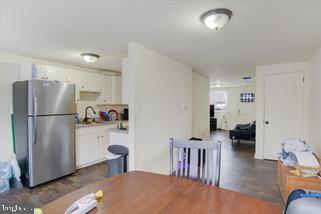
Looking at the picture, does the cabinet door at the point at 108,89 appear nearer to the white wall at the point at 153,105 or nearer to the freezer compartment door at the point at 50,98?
the freezer compartment door at the point at 50,98

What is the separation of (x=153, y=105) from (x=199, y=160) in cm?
159

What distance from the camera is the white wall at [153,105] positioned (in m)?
2.62

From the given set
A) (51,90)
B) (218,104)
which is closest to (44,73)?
(51,90)

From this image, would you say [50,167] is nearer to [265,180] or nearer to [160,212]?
[160,212]

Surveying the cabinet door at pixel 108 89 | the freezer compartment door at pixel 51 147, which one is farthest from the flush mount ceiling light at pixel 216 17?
the cabinet door at pixel 108 89

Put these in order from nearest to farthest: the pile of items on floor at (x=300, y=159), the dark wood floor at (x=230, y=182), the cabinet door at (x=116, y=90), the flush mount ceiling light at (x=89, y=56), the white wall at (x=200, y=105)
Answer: the pile of items on floor at (x=300, y=159), the dark wood floor at (x=230, y=182), the flush mount ceiling light at (x=89, y=56), the cabinet door at (x=116, y=90), the white wall at (x=200, y=105)

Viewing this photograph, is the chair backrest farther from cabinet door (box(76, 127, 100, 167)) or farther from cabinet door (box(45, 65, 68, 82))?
cabinet door (box(45, 65, 68, 82))

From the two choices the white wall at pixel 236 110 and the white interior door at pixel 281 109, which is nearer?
the white interior door at pixel 281 109

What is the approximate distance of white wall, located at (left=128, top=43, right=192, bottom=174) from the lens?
8.58ft

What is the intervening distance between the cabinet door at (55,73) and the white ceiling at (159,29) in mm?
278

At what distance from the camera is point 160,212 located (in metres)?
1.00

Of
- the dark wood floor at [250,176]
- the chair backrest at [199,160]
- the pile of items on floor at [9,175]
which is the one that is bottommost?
the dark wood floor at [250,176]

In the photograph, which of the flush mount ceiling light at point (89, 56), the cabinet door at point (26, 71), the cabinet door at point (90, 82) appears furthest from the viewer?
the cabinet door at point (90, 82)

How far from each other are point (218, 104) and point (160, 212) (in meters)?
9.46
